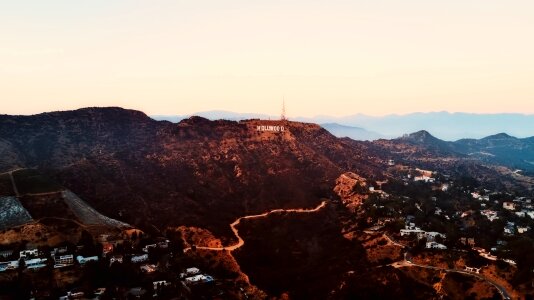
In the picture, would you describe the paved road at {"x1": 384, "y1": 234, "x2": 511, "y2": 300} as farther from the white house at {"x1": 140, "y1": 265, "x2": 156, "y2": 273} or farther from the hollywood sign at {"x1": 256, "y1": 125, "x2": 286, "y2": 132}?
the hollywood sign at {"x1": 256, "y1": 125, "x2": 286, "y2": 132}

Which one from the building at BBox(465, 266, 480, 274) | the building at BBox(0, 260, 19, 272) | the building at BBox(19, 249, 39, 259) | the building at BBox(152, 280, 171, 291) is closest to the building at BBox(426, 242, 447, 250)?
the building at BBox(465, 266, 480, 274)

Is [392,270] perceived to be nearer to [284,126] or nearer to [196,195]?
[196,195]

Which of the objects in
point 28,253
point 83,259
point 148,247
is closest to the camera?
point 83,259

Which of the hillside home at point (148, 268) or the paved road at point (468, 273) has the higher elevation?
the paved road at point (468, 273)

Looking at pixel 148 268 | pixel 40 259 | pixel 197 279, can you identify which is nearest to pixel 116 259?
pixel 148 268

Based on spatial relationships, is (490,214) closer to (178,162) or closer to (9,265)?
(178,162)

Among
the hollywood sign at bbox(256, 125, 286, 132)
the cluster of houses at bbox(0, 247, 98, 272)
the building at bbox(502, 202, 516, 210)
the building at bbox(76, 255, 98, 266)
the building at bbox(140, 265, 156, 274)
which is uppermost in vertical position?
the hollywood sign at bbox(256, 125, 286, 132)

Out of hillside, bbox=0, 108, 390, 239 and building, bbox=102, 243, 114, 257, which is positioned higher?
hillside, bbox=0, 108, 390, 239

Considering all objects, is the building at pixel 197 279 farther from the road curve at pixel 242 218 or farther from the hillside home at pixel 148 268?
the road curve at pixel 242 218

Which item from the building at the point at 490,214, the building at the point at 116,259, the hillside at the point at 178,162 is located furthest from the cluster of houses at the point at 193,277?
the building at the point at 490,214

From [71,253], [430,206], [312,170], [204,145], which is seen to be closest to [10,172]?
[71,253]

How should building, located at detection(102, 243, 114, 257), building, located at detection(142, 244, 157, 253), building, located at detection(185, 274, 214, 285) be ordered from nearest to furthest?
1. building, located at detection(185, 274, 214, 285)
2. building, located at detection(102, 243, 114, 257)
3. building, located at detection(142, 244, 157, 253)
